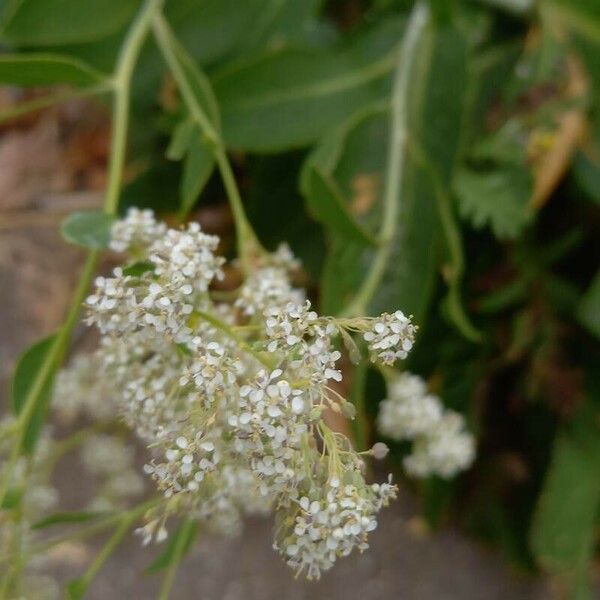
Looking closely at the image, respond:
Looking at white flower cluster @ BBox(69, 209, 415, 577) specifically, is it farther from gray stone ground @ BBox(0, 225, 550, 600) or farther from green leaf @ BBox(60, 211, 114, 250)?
gray stone ground @ BBox(0, 225, 550, 600)

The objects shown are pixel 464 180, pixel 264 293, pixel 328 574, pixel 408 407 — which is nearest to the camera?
pixel 264 293

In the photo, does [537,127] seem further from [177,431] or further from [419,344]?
[177,431]

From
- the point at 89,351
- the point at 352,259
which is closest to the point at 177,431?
the point at 352,259

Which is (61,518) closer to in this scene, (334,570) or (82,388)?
(82,388)

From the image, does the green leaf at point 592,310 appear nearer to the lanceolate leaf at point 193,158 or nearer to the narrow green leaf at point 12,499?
the lanceolate leaf at point 193,158

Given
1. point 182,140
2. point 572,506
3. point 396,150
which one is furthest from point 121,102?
point 572,506

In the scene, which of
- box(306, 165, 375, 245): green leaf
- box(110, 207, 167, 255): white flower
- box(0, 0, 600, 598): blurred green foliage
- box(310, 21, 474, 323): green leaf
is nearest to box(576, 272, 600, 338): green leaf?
box(0, 0, 600, 598): blurred green foliage
